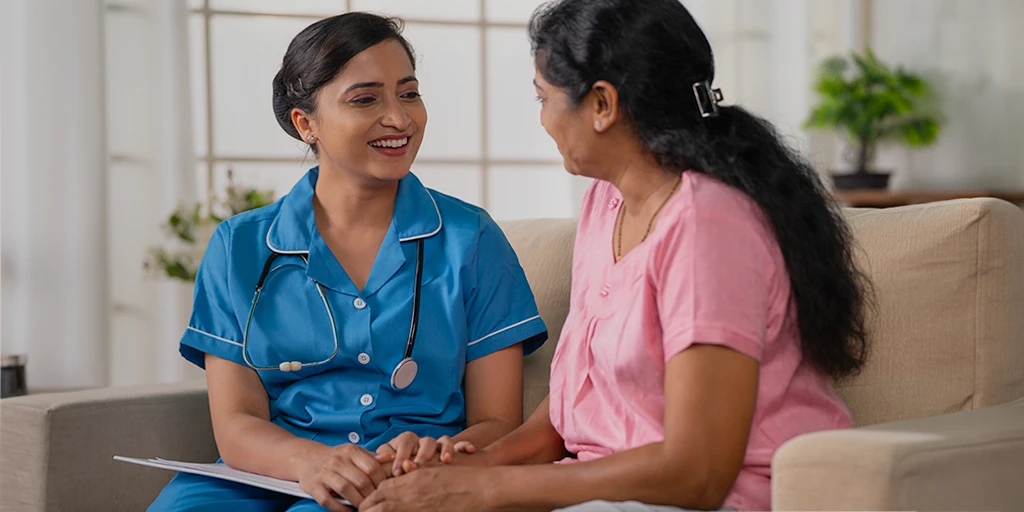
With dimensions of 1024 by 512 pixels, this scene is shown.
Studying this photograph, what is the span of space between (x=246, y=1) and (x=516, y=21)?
1.17 meters

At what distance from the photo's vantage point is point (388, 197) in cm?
193

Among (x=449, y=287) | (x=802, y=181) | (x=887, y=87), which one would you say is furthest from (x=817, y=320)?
(x=887, y=87)

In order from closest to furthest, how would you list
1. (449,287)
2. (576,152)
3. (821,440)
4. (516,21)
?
(821,440) < (576,152) < (449,287) < (516,21)

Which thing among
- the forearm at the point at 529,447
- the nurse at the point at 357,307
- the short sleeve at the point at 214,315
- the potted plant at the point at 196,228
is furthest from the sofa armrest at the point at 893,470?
the potted plant at the point at 196,228

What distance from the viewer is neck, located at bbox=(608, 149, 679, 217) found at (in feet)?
4.85

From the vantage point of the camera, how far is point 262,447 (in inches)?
67.5

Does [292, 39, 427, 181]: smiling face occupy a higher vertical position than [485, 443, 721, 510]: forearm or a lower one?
higher

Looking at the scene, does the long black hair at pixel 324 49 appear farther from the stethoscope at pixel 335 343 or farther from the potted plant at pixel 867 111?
the potted plant at pixel 867 111

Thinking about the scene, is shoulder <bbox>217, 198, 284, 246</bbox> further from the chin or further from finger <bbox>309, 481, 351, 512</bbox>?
finger <bbox>309, 481, 351, 512</bbox>

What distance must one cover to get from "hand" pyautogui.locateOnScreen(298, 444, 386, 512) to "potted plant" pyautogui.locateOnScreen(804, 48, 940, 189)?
3335mm

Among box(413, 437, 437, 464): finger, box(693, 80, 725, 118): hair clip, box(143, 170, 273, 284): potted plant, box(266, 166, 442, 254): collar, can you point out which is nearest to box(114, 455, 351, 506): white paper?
box(413, 437, 437, 464): finger

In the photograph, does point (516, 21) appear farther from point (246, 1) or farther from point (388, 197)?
point (388, 197)

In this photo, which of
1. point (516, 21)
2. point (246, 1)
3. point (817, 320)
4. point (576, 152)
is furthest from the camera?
point (516, 21)

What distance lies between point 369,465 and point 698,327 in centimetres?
56
